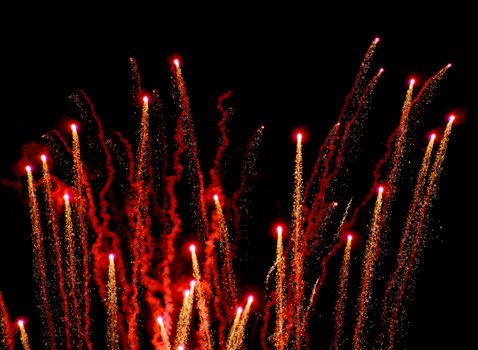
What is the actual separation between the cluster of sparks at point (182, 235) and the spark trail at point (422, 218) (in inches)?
0.7

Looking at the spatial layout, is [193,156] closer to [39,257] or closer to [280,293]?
[280,293]

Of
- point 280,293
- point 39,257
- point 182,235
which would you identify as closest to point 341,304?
point 280,293

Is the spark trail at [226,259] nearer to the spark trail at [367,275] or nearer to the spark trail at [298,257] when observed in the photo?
the spark trail at [298,257]

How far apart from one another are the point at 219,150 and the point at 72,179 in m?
1.83

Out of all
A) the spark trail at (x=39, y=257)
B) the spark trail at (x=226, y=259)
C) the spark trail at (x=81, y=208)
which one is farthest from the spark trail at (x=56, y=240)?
the spark trail at (x=226, y=259)

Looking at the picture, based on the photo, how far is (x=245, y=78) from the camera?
237 inches

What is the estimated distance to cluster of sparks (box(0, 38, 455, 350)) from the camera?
5.57 meters

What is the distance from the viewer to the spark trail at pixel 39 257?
5633 millimetres

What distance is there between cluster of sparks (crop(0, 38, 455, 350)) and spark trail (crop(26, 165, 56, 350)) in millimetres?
19

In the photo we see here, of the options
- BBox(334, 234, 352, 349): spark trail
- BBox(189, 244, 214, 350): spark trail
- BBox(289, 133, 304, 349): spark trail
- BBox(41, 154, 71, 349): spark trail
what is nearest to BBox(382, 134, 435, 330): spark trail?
BBox(334, 234, 352, 349): spark trail

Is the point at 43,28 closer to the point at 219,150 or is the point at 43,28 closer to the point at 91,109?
the point at 91,109

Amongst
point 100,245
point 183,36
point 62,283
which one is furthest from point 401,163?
point 62,283

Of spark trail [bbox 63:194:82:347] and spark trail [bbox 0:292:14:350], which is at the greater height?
spark trail [bbox 63:194:82:347]

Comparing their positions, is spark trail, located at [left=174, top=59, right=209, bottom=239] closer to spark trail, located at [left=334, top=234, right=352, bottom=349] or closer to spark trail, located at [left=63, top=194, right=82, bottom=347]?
spark trail, located at [left=63, top=194, right=82, bottom=347]
